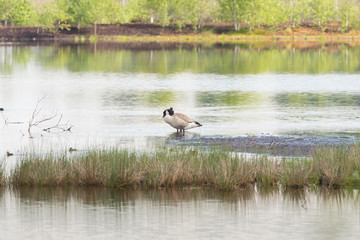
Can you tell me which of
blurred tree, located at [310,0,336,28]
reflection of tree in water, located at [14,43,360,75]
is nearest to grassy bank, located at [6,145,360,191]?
reflection of tree in water, located at [14,43,360,75]

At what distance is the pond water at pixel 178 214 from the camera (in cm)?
1230

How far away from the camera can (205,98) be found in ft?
123

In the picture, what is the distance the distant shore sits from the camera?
134750 millimetres

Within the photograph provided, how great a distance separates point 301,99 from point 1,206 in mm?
24873

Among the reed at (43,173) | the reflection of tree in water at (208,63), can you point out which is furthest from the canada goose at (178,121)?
the reflection of tree in water at (208,63)

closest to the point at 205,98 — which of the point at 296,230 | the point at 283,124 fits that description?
the point at 283,124

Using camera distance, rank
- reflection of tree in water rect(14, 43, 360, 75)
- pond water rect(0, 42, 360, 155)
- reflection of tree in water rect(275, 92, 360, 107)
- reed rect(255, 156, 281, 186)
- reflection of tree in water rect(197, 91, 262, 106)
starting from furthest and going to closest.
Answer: reflection of tree in water rect(14, 43, 360, 75) < reflection of tree in water rect(197, 91, 262, 106) < reflection of tree in water rect(275, 92, 360, 107) < pond water rect(0, 42, 360, 155) < reed rect(255, 156, 281, 186)

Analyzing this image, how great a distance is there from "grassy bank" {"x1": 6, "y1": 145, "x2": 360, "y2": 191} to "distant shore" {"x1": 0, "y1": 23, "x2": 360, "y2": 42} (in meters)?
115

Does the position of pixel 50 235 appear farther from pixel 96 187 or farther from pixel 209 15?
pixel 209 15

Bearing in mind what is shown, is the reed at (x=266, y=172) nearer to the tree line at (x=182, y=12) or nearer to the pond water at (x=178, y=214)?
the pond water at (x=178, y=214)

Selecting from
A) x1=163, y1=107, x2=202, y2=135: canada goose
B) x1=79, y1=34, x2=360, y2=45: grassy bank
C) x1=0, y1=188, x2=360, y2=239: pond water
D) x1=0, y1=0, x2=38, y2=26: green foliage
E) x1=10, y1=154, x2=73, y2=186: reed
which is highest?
x1=0, y1=0, x2=38, y2=26: green foliage

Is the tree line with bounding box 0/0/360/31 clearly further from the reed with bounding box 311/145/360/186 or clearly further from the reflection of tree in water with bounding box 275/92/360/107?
the reed with bounding box 311/145/360/186

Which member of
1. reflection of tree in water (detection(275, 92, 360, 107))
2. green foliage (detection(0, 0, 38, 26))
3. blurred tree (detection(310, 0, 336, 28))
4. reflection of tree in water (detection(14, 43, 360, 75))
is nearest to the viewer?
reflection of tree in water (detection(275, 92, 360, 107))

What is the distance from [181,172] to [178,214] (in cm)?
181
